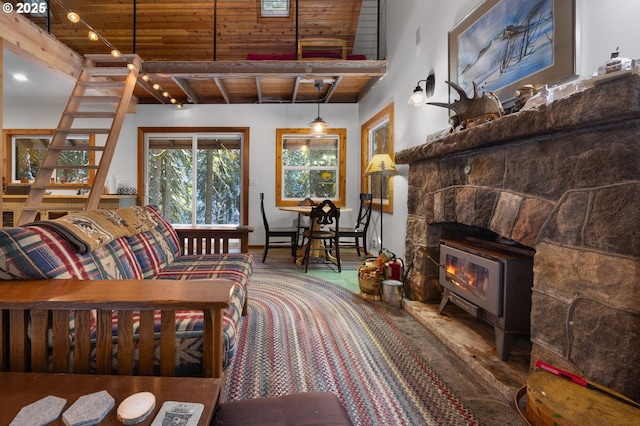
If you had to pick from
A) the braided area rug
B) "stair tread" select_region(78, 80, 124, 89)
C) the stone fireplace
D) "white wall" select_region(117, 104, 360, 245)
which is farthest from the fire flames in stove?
"stair tread" select_region(78, 80, 124, 89)

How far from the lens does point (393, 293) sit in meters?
2.72

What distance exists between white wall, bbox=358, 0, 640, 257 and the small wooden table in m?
1.97

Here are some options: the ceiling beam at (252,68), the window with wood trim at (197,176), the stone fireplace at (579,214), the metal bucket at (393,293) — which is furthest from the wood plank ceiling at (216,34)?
the stone fireplace at (579,214)

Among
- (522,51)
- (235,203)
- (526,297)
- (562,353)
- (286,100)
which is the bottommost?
(562,353)

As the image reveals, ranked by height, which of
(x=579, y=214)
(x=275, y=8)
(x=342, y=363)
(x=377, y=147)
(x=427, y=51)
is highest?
(x=275, y=8)

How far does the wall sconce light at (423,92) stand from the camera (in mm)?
2904

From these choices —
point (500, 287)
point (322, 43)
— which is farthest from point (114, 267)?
point (322, 43)

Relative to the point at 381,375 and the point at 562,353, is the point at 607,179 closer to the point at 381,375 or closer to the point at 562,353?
the point at 562,353

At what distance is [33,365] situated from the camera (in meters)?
1.04

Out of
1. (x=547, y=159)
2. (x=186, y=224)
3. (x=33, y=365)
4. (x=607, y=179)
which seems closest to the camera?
(x=33, y=365)

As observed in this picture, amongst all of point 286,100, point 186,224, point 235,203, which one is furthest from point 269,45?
point 186,224

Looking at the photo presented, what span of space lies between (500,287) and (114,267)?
199 centimetres

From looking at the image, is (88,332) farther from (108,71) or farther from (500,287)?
(108,71)

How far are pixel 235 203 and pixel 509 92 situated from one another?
15.5 ft
